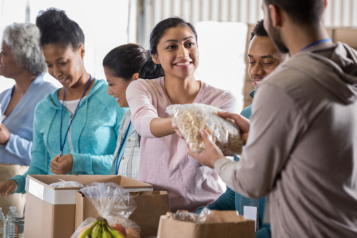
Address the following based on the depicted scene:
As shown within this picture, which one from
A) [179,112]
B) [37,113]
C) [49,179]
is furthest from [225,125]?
[37,113]

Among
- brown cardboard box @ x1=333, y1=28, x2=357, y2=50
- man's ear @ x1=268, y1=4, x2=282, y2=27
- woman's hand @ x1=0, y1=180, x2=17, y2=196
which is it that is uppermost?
brown cardboard box @ x1=333, y1=28, x2=357, y2=50

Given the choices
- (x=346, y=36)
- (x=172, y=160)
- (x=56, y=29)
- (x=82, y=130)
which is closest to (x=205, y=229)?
(x=172, y=160)

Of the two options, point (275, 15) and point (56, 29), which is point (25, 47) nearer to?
point (56, 29)

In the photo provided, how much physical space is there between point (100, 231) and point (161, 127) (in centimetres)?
38

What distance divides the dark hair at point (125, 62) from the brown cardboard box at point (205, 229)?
1.18 metres

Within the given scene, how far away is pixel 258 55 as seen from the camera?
1.30 m

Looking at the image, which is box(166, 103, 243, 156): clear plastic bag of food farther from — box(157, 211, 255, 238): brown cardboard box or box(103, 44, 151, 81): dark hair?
box(103, 44, 151, 81): dark hair

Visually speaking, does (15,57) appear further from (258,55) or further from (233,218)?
(233,218)

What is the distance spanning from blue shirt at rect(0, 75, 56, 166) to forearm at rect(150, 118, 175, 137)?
1.48 m

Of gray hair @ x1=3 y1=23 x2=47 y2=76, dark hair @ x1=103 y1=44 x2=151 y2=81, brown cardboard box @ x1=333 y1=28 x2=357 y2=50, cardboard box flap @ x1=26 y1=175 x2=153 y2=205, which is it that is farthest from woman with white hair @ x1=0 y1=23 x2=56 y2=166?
brown cardboard box @ x1=333 y1=28 x2=357 y2=50

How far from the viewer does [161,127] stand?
46.7 inches

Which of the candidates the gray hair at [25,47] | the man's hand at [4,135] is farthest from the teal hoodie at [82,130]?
the gray hair at [25,47]

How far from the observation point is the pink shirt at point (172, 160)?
4.32 ft

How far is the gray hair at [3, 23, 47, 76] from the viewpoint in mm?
2717
